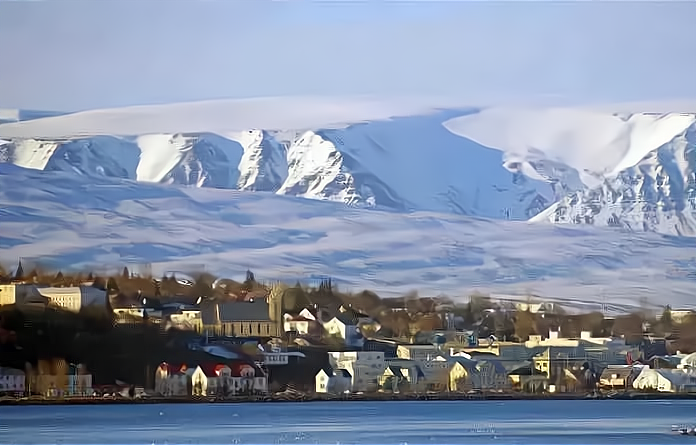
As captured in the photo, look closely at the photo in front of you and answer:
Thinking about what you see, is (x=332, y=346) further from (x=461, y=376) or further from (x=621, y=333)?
(x=621, y=333)

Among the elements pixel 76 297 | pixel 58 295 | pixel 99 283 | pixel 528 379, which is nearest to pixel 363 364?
pixel 528 379

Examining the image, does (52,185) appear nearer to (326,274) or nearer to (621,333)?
(326,274)

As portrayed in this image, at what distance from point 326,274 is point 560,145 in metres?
1.72

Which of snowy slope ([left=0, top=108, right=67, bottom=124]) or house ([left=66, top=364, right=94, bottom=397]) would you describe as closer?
snowy slope ([left=0, top=108, right=67, bottom=124])


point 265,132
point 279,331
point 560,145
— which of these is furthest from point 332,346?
point 560,145

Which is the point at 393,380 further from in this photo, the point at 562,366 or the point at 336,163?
the point at 336,163

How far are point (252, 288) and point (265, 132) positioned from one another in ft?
3.29

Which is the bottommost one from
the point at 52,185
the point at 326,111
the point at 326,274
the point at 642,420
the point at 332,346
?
the point at 642,420

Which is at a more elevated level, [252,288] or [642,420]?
[252,288]

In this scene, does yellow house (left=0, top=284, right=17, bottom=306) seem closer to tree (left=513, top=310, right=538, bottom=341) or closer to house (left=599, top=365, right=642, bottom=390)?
tree (left=513, top=310, right=538, bottom=341)

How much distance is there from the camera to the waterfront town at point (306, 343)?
23.8ft

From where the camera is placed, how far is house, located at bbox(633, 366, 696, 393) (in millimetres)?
7250

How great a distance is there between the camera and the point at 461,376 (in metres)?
7.33

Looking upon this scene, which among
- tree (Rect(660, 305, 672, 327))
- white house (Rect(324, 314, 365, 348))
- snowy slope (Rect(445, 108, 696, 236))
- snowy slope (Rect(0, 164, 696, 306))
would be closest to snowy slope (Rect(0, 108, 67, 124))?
snowy slope (Rect(0, 164, 696, 306))
